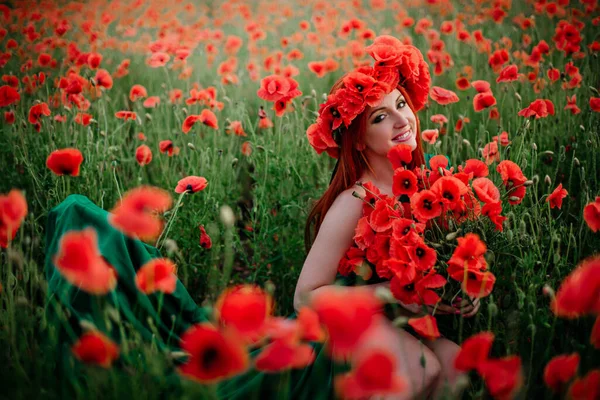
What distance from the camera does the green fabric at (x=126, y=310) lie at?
4.48ft

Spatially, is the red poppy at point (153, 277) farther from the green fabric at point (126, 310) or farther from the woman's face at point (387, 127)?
the woman's face at point (387, 127)

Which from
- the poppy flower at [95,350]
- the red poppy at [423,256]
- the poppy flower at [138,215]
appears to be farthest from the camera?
the red poppy at [423,256]

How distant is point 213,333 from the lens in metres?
0.80

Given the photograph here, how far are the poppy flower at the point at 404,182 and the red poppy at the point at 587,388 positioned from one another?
66 cm

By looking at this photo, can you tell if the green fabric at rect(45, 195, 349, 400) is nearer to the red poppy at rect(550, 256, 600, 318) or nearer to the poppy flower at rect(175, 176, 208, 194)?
the poppy flower at rect(175, 176, 208, 194)

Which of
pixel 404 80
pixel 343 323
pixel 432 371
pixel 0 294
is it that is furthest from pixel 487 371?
pixel 0 294

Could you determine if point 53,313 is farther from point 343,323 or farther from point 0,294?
point 343,323

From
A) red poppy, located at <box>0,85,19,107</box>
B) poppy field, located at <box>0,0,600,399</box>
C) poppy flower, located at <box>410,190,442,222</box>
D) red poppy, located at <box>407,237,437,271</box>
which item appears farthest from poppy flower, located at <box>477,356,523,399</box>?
red poppy, located at <box>0,85,19,107</box>

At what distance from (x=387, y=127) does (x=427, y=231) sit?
1.27 ft

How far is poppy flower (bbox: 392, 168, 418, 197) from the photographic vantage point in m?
1.39

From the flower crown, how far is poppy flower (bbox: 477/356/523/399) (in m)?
0.91

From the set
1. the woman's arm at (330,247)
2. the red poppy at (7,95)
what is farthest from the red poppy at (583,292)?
the red poppy at (7,95)

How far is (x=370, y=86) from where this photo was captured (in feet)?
5.13

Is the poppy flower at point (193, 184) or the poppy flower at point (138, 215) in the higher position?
the poppy flower at point (138, 215)
